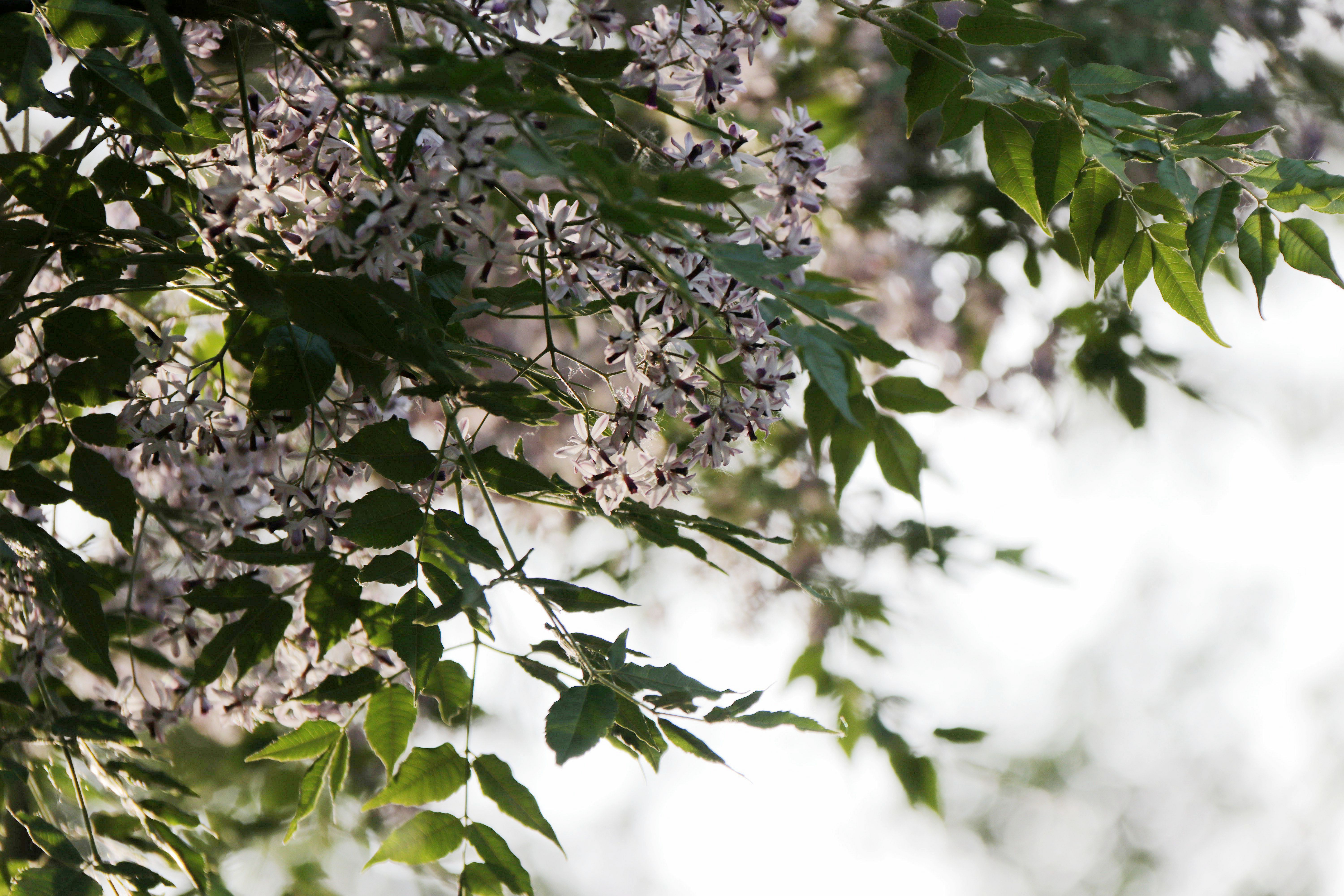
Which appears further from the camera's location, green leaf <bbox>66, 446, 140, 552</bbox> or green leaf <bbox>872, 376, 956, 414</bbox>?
green leaf <bbox>872, 376, 956, 414</bbox>

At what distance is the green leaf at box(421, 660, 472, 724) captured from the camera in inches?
25.0

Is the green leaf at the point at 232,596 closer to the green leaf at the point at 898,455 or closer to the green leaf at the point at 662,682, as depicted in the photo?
the green leaf at the point at 662,682

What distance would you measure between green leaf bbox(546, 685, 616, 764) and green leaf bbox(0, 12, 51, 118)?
0.41 meters

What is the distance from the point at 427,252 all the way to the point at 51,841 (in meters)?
0.44

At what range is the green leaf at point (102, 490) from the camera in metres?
0.63

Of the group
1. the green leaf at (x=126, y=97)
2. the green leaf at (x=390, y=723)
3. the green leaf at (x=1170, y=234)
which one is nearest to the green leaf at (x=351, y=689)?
the green leaf at (x=390, y=723)

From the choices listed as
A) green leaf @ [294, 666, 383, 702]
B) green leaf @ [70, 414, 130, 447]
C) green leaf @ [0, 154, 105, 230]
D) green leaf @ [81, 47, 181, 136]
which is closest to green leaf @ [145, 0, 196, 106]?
green leaf @ [81, 47, 181, 136]

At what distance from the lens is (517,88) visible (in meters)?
0.47

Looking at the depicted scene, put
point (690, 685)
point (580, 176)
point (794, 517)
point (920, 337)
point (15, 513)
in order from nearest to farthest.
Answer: point (580, 176) < point (690, 685) < point (15, 513) < point (794, 517) < point (920, 337)

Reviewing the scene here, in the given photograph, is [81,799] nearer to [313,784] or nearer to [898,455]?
[313,784]

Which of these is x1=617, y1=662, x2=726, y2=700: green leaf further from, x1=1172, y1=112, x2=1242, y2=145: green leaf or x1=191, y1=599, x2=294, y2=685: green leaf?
x1=1172, y1=112, x2=1242, y2=145: green leaf

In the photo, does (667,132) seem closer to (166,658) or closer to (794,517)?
(794,517)

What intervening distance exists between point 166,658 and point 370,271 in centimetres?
60

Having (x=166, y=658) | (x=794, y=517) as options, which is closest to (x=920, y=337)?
(x=794, y=517)
